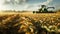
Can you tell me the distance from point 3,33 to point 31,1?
0.89m

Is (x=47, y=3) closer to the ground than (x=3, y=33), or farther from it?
farther from it

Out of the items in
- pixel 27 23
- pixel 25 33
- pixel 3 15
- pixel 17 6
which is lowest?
pixel 25 33

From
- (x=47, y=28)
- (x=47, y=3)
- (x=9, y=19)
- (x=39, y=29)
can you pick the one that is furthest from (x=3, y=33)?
(x=47, y=3)

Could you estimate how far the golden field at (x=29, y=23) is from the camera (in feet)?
8.84

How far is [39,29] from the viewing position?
2705 mm

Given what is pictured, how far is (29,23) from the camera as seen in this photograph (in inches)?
108

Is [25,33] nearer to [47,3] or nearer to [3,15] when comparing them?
[3,15]

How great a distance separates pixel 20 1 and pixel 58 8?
822mm

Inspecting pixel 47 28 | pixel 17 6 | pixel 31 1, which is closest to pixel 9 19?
pixel 17 6

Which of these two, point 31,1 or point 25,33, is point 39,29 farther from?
point 31,1

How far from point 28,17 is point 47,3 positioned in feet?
1.65

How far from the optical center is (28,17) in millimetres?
2789

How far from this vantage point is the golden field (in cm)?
270

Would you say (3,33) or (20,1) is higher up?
(20,1)
